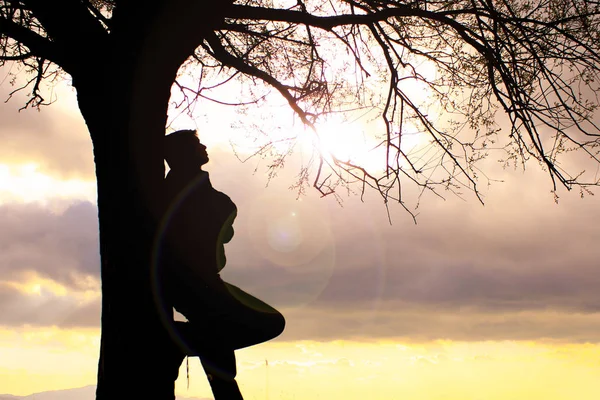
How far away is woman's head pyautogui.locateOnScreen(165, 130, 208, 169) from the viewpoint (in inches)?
180

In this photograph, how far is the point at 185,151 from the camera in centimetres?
459

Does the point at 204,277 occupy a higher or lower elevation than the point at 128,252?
lower

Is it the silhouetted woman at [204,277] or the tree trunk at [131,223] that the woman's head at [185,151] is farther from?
the tree trunk at [131,223]

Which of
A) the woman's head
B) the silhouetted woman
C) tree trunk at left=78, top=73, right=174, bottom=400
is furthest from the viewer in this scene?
the woman's head

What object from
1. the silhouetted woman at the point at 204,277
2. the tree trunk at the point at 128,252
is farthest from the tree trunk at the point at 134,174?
the silhouetted woman at the point at 204,277

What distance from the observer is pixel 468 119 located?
7.86 meters

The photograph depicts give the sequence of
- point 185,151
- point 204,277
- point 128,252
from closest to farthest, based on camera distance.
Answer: point 204,277, point 128,252, point 185,151

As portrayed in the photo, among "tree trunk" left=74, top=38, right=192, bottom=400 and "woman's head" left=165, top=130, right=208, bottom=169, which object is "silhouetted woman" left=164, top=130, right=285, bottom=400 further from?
"tree trunk" left=74, top=38, right=192, bottom=400

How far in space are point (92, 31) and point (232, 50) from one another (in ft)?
13.9

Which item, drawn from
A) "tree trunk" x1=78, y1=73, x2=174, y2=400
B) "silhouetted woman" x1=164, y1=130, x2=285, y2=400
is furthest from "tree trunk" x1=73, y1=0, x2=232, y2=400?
"silhouetted woman" x1=164, y1=130, x2=285, y2=400

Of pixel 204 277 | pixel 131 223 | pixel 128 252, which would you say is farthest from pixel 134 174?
pixel 204 277

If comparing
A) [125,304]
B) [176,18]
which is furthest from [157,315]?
[176,18]

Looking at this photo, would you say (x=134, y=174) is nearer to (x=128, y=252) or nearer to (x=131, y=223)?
(x=131, y=223)

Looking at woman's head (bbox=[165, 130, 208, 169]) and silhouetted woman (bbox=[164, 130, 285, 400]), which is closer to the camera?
silhouetted woman (bbox=[164, 130, 285, 400])
